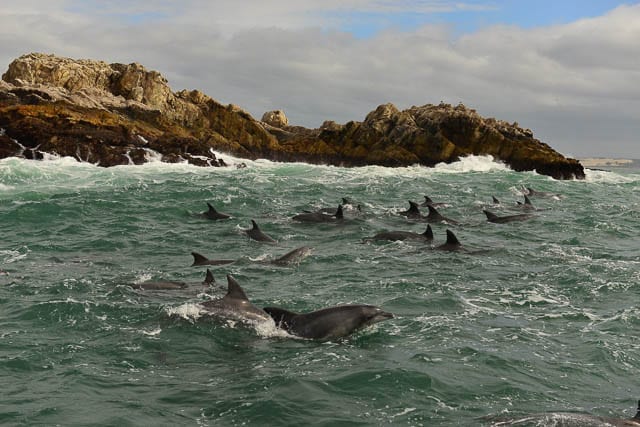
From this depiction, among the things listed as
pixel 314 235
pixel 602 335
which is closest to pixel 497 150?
pixel 314 235

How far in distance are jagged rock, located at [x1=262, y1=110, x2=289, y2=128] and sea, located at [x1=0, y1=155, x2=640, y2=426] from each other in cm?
6199

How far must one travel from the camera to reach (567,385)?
32.1 ft

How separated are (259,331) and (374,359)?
2246 millimetres

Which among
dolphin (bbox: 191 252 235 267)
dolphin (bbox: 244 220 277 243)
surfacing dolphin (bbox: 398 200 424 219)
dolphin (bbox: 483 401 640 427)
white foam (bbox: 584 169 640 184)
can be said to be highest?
white foam (bbox: 584 169 640 184)

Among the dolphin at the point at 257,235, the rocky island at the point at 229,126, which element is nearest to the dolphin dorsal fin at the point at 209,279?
the dolphin at the point at 257,235

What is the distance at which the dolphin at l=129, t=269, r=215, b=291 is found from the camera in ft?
48.0

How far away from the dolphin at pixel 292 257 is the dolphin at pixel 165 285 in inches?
124

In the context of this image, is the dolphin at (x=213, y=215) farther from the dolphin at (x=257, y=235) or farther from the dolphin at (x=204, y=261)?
the dolphin at (x=204, y=261)

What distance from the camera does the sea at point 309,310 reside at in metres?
8.84

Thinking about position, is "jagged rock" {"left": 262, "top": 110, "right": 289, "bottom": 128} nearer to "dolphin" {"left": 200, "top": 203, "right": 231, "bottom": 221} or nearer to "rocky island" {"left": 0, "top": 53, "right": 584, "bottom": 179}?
"rocky island" {"left": 0, "top": 53, "right": 584, "bottom": 179}

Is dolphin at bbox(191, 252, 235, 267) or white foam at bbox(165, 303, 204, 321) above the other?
dolphin at bbox(191, 252, 235, 267)

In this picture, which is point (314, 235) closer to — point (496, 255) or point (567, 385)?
point (496, 255)

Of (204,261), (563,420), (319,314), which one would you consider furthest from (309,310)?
(563,420)

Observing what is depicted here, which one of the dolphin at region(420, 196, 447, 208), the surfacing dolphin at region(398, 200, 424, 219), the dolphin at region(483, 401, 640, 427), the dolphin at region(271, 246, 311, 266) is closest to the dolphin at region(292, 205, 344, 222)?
the surfacing dolphin at region(398, 200, 424, 219)
